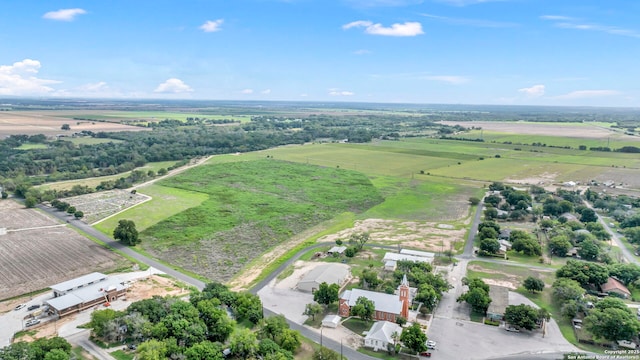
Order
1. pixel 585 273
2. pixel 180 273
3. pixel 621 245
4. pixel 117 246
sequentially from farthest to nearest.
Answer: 1. pixel 621 245
2. pixel 117 246
3. pixel 180 273
4. pixel 585 273

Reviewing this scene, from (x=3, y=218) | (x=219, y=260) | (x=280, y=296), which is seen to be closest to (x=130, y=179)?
(x=3, y=218)

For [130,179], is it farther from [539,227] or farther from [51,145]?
[539,227]

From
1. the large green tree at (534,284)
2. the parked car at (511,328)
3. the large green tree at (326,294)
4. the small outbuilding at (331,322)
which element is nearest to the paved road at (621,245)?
the large green tree at (534,284)

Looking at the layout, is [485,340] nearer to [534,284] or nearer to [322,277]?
[534,284]

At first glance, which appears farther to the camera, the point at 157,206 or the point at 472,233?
the point at 157,206

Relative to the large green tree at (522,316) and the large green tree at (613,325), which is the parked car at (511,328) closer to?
the large green tree at (522,316)

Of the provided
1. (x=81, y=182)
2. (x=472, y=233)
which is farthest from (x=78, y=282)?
(x=81, y=182)
